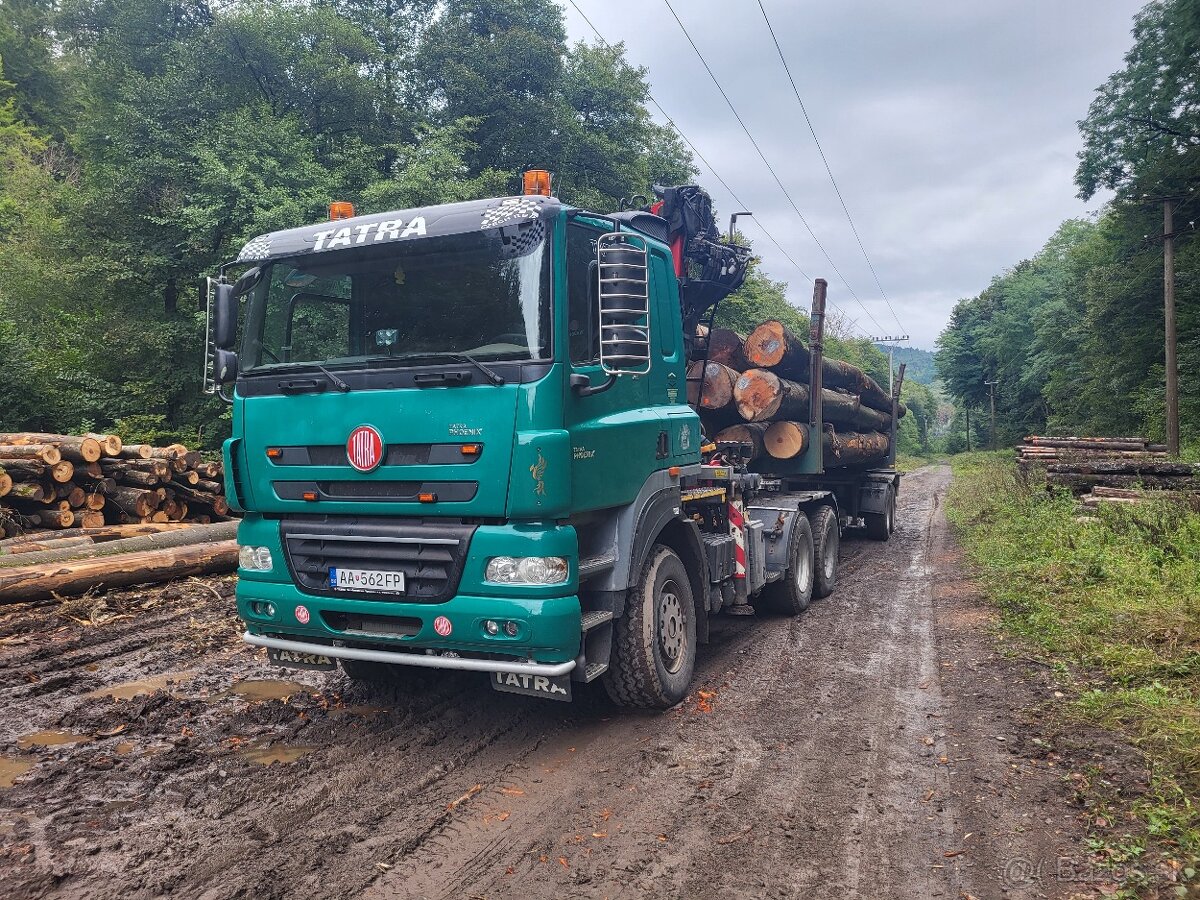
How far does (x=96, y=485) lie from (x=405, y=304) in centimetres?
777

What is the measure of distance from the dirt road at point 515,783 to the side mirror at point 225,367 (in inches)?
80.9

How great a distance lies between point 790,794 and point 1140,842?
145cm

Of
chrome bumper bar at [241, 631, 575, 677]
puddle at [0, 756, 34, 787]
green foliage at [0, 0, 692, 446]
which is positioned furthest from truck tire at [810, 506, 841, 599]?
green foliage at [0, 0, 692, 446]

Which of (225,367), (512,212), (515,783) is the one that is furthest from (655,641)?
(225,367)

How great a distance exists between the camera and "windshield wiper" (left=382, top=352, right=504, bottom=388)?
3.98m

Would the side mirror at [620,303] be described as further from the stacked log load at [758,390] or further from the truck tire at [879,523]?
the truck tire at [879,523]

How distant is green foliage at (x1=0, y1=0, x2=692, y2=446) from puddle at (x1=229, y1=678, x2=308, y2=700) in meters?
10.7

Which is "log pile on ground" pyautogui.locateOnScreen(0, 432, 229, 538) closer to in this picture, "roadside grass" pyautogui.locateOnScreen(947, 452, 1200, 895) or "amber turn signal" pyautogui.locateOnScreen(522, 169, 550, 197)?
"amber turn signal" pyautogui.locateOnScreen(522, 169, 550, 197)

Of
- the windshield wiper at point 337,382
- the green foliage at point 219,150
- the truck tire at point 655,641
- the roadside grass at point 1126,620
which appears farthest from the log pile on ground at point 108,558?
the roadside grass at point 1126,620

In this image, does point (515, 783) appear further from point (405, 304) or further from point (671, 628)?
point (405, 304)

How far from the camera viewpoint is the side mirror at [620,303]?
4.10m

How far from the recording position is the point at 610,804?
12.4ft

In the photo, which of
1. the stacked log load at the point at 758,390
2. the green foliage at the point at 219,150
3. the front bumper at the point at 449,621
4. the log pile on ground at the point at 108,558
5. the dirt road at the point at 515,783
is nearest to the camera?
the dirt road at the point at 515,783

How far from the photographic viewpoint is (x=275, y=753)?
4.29 m
